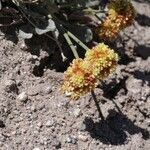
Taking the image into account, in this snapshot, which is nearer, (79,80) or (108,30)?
(79,80)

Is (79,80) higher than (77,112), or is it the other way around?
(79,80)

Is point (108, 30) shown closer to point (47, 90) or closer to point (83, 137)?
point (47, 90)

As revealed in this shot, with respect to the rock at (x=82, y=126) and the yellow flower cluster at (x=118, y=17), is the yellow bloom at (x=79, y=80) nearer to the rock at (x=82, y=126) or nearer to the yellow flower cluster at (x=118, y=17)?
the rock at (x=82, y=126)

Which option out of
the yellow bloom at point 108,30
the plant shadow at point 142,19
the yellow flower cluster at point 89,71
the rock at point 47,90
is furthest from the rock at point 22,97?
the plant shadow at point 142,19

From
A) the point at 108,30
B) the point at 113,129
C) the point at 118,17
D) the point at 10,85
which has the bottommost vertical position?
the point at 113,129

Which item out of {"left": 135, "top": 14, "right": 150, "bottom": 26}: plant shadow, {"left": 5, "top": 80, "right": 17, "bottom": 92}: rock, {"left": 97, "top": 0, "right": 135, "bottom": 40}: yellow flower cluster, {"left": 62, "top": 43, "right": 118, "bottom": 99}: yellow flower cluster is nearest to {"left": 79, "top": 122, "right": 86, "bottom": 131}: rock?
{"left": 62, "top": 43, "right": 118, "bottom": 99}: yellow flower cluster

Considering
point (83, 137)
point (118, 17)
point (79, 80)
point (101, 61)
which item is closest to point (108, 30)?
point (118, 17)
